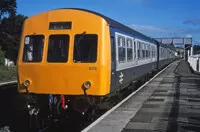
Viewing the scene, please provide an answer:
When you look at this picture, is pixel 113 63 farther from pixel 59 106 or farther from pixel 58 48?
pixel 59 106

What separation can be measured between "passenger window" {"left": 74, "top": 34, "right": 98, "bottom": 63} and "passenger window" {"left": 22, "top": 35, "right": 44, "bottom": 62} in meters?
0.99

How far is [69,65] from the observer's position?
434 inches

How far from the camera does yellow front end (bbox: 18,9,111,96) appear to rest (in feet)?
35.8

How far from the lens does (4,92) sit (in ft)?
66.8

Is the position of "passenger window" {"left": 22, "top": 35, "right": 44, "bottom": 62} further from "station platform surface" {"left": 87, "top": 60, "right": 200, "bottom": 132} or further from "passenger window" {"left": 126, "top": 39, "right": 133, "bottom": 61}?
"passenger window" {"left": 126, "top": 39, "right": 133, "bottom": 61}

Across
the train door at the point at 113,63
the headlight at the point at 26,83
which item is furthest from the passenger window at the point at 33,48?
the train door at the point at 113,63

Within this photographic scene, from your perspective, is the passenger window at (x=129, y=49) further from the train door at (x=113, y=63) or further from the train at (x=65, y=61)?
the train at (x=65, y=61)

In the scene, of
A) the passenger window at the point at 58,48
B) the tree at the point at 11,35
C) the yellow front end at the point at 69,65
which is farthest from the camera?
the tree at the point at 11,35

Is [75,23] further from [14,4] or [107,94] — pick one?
[14,4]

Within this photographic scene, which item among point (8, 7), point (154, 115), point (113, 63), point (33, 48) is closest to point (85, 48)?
point (113, 63)

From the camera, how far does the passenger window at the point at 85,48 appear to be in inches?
435

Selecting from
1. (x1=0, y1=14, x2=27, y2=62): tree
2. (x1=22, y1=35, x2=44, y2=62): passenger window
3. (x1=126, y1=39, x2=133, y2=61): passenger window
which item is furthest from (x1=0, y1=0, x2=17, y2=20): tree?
(x1=22, y1=35, x2=44, y2=62): passenger window

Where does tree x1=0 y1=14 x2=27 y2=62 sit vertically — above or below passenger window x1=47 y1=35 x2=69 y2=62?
above

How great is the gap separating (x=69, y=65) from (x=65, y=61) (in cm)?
19
